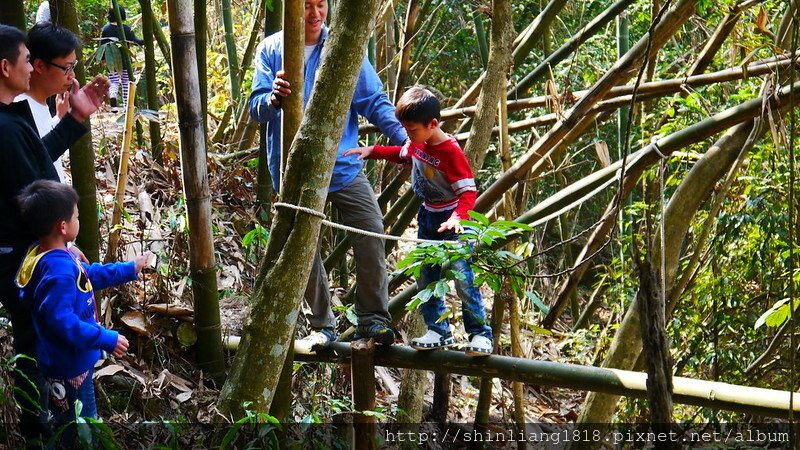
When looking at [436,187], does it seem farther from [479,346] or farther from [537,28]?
[537,28]

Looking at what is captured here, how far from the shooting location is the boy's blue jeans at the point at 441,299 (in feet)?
11.5

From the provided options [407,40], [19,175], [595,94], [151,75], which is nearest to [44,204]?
[19,175]

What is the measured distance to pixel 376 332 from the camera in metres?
3.56

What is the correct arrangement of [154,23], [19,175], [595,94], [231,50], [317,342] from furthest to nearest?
[231,50] → [154,23] → [595,94] → [317,342] → [19,175]

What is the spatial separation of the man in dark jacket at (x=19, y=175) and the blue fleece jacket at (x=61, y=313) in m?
0.06

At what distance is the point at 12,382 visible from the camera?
2.93 meters

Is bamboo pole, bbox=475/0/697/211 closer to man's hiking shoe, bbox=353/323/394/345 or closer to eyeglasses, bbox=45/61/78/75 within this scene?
man's hiking shoe, bbox=353/323/394/345

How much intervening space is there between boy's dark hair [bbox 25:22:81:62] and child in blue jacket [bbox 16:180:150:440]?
49cm

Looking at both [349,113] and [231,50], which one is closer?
[349,113]

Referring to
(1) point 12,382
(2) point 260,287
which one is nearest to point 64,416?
(1) point 12,382

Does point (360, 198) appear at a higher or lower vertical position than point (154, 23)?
lower

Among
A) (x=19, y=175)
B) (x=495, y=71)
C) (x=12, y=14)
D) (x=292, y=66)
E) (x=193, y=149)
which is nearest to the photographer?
(x=292, y=66)

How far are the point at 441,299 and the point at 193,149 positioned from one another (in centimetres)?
119

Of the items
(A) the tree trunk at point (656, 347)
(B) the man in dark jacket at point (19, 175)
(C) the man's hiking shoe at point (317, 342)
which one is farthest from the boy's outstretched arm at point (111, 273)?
(A) the tree trunk at point (656, 347)
